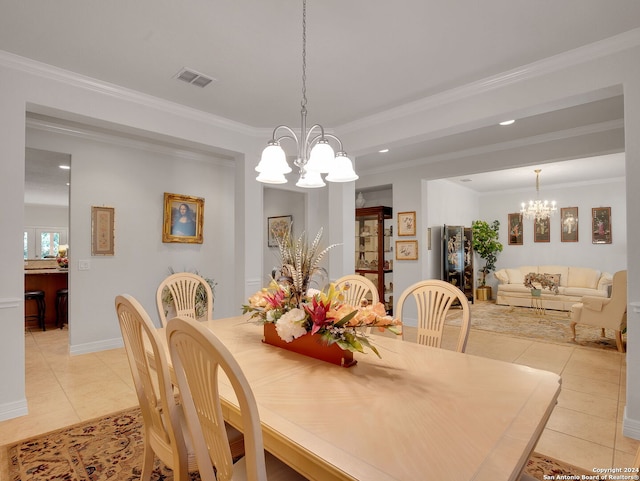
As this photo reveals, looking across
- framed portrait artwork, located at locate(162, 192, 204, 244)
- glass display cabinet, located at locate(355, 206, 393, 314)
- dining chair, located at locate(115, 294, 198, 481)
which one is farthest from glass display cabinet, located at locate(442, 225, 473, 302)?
dining chair, located at locate(115, 294, 198, 481)

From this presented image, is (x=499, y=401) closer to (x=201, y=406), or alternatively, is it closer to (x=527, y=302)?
(x=201, y=406)

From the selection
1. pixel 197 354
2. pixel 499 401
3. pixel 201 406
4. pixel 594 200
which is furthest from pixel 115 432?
pixel 594 200

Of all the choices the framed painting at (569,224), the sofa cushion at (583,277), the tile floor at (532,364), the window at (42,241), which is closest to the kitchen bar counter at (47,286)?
the tile floor at (532,364)

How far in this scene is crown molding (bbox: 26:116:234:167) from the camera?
12.0ft

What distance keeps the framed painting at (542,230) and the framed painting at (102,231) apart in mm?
8702

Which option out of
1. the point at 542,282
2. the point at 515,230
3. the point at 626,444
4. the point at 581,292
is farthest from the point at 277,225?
the point at 581,292

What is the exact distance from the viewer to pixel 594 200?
753cm

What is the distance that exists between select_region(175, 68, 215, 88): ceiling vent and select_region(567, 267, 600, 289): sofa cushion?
317 inches

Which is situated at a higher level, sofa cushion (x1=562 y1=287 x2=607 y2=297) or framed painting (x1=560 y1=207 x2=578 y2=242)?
framed painting (x1=560 y1=207 x2=578 y2=242)

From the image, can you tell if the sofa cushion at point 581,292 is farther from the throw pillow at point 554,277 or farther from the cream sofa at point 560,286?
the throw pillow at point 554,277

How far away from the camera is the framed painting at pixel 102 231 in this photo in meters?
4.00

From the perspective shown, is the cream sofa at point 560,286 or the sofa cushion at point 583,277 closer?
the cream sofa at point 560,286

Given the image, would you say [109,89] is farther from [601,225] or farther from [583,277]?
[601,225]

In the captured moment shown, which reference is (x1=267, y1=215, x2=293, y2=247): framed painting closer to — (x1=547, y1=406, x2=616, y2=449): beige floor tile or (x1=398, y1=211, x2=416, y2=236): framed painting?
(x1=398, y1=211, x2=416, y2=236): framed painting
